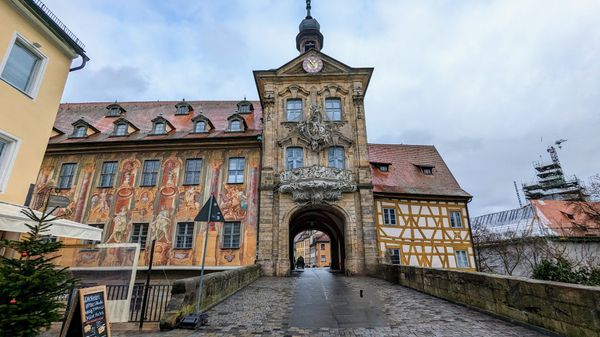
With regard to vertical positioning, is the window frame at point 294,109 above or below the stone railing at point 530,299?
above

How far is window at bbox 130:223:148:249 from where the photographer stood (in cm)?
1702

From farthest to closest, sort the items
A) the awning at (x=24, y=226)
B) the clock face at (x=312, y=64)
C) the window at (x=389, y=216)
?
the clock face at (x=312, y=64) → the window at (x=389, y=216) → the awning at (x=24, y=226)

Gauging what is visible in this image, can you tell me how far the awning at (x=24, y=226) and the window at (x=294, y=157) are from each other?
1133cm

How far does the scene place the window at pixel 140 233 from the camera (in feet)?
55.8

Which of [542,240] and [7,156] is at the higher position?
[7,156]

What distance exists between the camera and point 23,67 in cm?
863

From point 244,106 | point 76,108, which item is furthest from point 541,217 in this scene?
point 76,108

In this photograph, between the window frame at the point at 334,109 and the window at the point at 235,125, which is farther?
the window at the point at 235,125

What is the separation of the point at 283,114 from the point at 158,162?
28.4ft

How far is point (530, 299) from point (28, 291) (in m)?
8.00

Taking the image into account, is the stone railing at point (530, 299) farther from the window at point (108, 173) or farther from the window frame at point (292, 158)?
the window at point (108, 173)

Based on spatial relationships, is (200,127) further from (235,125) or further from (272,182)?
(272,182)

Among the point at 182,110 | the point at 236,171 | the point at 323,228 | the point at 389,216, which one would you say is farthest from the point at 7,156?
the point at 323,228

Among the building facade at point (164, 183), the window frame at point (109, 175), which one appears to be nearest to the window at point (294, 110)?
the building facade at point (164, 183)
